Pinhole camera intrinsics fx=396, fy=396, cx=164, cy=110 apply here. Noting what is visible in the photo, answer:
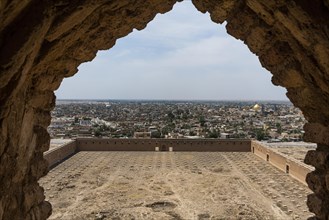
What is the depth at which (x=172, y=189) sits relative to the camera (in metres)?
17.6

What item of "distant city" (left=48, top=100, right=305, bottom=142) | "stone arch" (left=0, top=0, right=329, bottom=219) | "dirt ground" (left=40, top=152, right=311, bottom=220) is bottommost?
"distant city" (left=48, top=100, right=305, bottom=142)

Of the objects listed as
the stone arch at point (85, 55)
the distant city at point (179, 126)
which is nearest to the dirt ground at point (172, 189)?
the distant city at point (179, 126)

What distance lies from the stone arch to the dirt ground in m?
9.70

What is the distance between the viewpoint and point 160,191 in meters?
17.2

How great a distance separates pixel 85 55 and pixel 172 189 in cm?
1355

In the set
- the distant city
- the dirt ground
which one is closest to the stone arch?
the dirt ground

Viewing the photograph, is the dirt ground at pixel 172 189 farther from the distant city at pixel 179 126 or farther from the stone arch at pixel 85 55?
the stone arch at pixel 85 55

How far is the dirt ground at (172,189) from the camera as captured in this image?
14.4 meters

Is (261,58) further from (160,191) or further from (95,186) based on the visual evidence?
(95,186)

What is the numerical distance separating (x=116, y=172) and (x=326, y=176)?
17616 millimetres

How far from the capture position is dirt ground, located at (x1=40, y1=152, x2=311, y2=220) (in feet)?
47.1

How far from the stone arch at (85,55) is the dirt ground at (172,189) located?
9.70m

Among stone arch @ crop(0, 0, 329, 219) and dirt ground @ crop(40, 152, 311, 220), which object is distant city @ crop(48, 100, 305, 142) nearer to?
dirt ground @ crop(40, 152, 311, 220)

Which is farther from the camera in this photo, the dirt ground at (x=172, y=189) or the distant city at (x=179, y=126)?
the distant city at (x=179, y=126)
